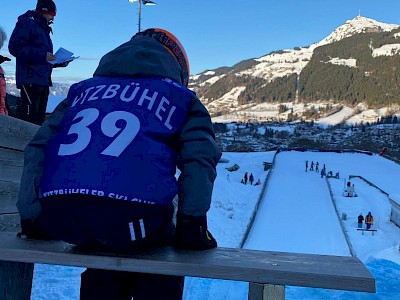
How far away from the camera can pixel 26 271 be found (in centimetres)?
213

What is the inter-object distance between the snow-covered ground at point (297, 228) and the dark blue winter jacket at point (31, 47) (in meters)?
2.19

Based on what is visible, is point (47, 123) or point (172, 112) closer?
point (172, 112)

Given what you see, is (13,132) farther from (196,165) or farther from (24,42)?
(196,165)

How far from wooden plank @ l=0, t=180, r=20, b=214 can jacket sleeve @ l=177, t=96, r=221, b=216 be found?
216cm

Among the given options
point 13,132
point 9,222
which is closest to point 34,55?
point 13,132

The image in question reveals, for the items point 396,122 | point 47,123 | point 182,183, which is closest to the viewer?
point 182,183

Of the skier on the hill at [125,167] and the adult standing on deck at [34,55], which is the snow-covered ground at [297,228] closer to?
the adult standing on deck at [34,55]

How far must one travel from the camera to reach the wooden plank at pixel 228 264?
4.85ft

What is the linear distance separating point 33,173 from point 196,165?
653 mm

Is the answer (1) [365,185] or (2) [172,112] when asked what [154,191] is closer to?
(2) [172,112]

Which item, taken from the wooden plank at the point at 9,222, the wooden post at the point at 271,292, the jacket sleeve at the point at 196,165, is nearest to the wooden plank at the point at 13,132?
the wooden plank at the point at 9,222

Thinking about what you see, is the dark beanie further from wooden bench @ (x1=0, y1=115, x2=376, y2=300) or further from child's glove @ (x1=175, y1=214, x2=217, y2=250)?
child's glove @ (x1=175, y1=214, x2=217, y2=250)

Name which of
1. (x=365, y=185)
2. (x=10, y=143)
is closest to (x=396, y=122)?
(x=365, y=185)

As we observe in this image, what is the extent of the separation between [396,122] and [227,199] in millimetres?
108472
